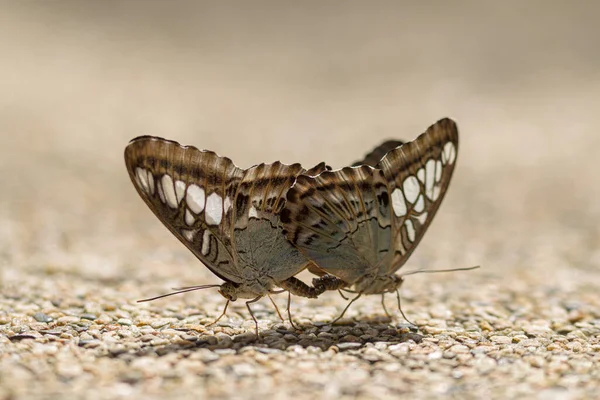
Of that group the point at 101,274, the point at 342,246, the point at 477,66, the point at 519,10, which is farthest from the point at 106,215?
the point at 519,10

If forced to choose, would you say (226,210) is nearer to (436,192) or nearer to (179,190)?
(179,190)

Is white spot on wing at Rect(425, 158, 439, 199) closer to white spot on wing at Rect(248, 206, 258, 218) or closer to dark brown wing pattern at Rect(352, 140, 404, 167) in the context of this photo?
dark brown wing pattern at Rect(352, 140, 404, 167)

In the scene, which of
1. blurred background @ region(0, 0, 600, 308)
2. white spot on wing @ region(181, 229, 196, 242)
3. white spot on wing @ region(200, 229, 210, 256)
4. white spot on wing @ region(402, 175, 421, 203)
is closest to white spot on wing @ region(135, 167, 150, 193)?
white spot on wing @ region(181, 229, 196, 242)

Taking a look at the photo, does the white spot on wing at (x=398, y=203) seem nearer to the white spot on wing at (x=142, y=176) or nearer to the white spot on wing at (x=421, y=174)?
the white spot on wing at (x=421, y=174)

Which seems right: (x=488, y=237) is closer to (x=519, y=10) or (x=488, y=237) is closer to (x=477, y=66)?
(x=477, y=66)

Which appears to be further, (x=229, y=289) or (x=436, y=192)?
(x=436, y=192)

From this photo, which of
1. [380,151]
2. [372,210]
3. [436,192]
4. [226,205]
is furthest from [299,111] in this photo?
[226,205]
